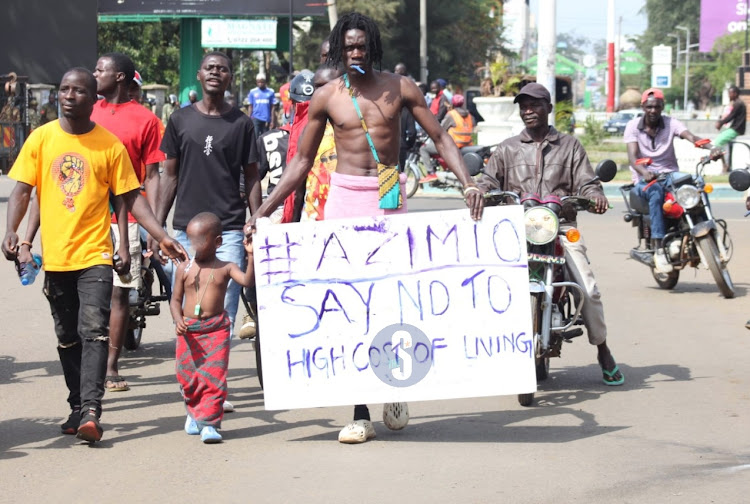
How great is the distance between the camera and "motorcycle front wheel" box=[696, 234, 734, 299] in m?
11.5

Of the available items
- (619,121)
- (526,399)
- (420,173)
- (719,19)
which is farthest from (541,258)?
(719,19)

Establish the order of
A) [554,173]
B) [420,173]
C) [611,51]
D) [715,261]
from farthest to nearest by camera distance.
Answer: [611,51], [420,173], [715,261], [554,173]

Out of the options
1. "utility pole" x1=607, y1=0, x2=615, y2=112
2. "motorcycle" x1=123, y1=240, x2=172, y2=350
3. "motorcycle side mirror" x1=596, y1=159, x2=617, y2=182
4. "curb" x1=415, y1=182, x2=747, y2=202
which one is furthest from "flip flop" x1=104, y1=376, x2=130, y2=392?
"utility pole" x1=607, y1=0, x2=615, y2=112

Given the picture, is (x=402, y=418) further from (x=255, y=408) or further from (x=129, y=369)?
(x=129, y=369)

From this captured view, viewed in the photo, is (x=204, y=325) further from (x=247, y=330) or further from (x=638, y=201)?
(x=638, y=201)

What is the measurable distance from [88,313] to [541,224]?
2.59 meters

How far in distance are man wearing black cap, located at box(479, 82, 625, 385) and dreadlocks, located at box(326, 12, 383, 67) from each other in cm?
149

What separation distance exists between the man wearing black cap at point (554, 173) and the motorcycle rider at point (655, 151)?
4041 mm

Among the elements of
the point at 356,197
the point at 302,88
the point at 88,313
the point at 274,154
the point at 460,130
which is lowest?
the point at 88,313

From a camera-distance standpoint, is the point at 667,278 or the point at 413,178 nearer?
the point at 667,278

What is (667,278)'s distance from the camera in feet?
40.4

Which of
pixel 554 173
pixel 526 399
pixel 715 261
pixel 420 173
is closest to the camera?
pixel 526 399

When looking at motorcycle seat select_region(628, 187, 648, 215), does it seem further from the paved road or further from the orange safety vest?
the orange safety vest

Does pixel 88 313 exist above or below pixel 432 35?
below
